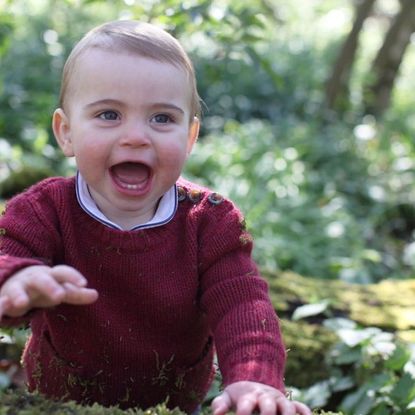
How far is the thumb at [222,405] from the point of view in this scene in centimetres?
155

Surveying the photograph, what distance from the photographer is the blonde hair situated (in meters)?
1.84

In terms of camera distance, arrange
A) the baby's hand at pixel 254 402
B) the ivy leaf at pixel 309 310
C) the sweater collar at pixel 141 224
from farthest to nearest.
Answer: the ivy leaf at pixel 309 310, the sweater collar at pixel 141 224, the baby's hand at pixel 254 402

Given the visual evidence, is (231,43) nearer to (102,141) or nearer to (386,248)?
(102,141)

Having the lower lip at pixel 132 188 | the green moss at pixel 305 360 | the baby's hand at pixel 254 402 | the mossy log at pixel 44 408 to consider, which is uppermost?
the lower lip at pixel 132 188

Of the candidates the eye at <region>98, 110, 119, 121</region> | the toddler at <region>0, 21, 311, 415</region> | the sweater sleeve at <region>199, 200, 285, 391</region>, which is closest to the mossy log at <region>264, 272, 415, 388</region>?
the toddler at <region>0, 21, 311, 415</region>

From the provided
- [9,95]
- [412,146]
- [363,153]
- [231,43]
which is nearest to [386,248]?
[363,153]

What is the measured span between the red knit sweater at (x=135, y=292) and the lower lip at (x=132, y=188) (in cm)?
11

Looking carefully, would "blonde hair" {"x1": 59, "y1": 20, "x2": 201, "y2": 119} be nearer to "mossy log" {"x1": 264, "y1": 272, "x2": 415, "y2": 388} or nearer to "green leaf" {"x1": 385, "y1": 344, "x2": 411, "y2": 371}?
"green leaf" {"x1": 385, "y1": 344, "x2": 411, "y2": 371}

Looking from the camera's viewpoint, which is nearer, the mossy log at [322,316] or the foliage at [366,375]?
the foliage at [366,375]

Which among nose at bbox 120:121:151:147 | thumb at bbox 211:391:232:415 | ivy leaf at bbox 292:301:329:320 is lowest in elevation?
ivy leaf at bbox 292:301:329:320

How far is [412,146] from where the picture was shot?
843 centimetres

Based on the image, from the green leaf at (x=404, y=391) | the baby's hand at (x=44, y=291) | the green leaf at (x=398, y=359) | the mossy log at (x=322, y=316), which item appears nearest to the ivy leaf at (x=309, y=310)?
the mossy log at (x=322, y=316)

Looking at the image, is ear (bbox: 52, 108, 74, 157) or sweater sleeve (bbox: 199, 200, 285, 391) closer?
sweater sleeve (bbox: 199, 200, 285, 391)

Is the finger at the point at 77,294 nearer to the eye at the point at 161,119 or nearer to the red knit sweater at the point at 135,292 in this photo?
the red knit sweater at the point at 135,292
